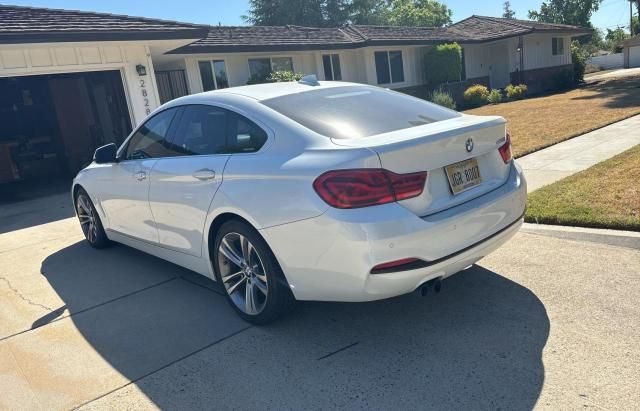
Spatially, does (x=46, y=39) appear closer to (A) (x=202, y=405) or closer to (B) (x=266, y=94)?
(B) (x=266, y=94)

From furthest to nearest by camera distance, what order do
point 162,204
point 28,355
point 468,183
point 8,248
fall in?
point 8,248
point 162,204
point 28,355
point 468,183

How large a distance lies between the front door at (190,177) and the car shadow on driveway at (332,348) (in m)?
0.61

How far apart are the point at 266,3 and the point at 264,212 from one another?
45081 mm

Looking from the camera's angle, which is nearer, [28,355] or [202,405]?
[202,405]

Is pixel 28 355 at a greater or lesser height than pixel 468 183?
lesser

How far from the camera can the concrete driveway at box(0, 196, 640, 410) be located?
2.79m

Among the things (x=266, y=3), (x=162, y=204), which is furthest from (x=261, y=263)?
(x=266, y=3)


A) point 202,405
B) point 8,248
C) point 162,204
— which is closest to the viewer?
point 202,405

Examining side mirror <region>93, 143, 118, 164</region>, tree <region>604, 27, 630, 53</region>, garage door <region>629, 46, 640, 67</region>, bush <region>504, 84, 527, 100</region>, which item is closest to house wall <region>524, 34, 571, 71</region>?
bush <region>504, 84, 527, 100</region>

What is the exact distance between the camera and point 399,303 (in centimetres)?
384

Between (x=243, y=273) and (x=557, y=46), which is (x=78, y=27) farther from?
(x=557, y=46)

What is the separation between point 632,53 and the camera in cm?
4916

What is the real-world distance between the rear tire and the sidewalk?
17.0 ft

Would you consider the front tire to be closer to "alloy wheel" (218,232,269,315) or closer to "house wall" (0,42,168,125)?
"alloy wheel" (218,232,269,315)
